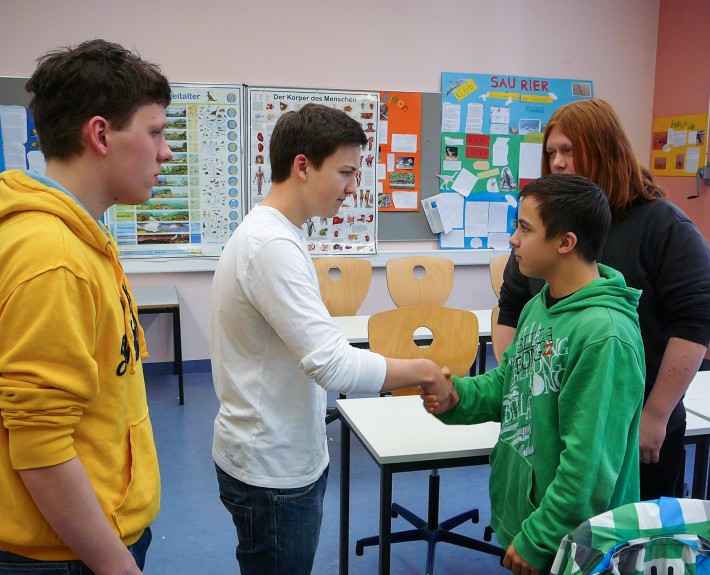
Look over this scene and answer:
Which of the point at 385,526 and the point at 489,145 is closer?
the point at 385,526

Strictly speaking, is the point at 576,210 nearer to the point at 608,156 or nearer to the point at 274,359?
the point at 608,156

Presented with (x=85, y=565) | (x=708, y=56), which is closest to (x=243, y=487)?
(x=85, y=565)

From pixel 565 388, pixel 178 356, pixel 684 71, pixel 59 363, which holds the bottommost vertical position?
pixel 178 356

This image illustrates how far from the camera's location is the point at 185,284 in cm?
468

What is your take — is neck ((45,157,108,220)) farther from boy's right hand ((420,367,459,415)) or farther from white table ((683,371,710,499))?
white table ((683,371,710,499))

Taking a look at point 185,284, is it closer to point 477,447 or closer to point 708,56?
point 477,447

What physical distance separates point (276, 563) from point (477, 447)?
26.9 inches

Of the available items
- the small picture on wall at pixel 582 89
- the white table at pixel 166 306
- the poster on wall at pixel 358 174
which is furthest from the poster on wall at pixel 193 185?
the small picture on wall at pixel 582 89

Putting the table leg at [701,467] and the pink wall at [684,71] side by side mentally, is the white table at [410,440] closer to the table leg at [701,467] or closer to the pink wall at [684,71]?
the table leg at [701,467]

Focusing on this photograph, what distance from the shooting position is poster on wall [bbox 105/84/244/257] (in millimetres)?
4484

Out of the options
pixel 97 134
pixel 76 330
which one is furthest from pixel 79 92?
pixel 76 330

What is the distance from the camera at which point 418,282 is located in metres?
4.07

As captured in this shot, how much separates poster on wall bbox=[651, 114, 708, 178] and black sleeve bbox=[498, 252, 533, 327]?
12.2 ft

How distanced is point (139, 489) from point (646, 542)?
835 mm
